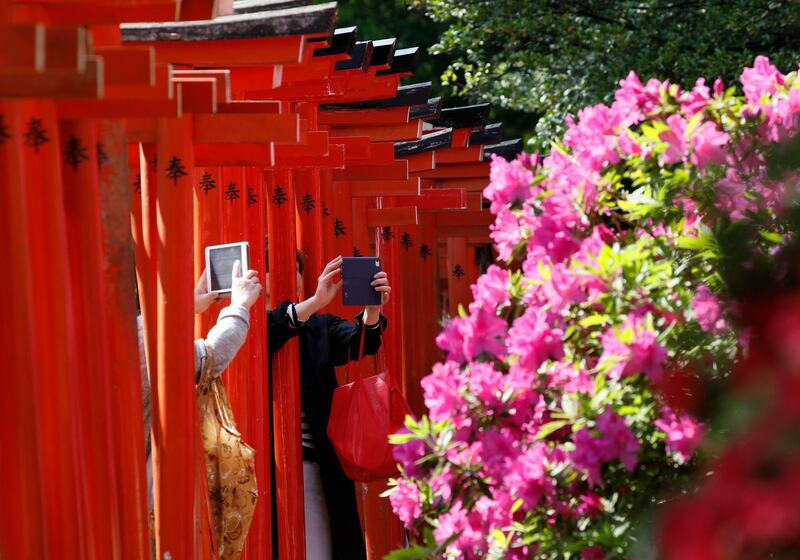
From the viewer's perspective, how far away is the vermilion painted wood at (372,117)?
845cm

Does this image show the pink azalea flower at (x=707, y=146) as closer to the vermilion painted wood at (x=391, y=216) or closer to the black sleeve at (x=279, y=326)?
the black sleeve at (x=279, y=326)

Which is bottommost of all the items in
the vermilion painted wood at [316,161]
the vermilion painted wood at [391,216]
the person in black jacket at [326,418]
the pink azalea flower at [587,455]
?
the person in black jacket at [326,418]

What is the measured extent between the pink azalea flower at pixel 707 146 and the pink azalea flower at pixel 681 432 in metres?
0.80

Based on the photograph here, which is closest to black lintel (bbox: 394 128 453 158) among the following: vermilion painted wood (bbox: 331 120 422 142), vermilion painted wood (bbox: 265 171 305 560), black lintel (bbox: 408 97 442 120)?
black lintel (bbox: 408 97 442 120)

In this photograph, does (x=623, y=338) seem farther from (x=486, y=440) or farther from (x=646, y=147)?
(x=646, y=147)

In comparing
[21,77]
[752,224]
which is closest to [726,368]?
[752,224]

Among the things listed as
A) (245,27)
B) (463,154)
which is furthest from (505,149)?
(245,27)

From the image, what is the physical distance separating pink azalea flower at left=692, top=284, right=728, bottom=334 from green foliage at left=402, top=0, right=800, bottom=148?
775 centimetres

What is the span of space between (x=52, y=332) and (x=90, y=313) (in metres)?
0.23

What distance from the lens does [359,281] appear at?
6430 mm

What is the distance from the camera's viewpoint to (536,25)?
489 inches

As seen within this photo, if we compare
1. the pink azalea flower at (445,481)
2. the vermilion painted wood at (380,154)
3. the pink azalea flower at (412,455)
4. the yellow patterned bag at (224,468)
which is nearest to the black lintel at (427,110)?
the vermilion painted wood at (380,154)

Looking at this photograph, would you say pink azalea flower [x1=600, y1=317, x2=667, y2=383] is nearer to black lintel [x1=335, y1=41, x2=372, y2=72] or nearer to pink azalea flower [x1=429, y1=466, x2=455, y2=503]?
pink azalea flower [x1=429, y1=466, x2=455, y2=503]

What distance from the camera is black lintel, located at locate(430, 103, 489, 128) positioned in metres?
10.3
